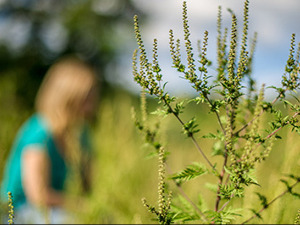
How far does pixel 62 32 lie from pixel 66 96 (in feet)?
47.0

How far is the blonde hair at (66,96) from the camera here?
11.1 feet

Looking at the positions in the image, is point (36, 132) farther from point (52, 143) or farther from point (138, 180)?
point (138, 180)

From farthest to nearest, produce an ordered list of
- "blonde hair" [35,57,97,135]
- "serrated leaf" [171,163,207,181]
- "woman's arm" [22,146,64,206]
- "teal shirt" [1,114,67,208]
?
"blonde hair" [35,57,97,135] → "teal shirt" [1,114,67,208] → "woman's arm" [22,146,64,206] → "serrated leaf" [171,163,207,181]

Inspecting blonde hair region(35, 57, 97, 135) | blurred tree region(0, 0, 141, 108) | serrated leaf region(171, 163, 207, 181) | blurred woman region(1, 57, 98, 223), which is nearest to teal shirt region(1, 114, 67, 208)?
blurred woman region(1, 57, 98, 223)

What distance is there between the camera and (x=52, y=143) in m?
3.33

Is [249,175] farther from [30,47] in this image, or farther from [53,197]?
[30,47]

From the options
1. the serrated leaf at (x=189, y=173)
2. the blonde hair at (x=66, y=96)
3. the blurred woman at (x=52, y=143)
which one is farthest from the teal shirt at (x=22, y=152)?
the serrated leaf at (x=189, y=173)

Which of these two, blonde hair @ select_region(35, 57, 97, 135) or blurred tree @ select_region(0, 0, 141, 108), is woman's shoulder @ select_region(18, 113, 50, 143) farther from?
blurred tree @ select_region(0, 0, 141, 108)

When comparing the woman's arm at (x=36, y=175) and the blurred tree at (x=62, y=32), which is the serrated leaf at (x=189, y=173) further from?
the blurred tree at (x=62, y=32)

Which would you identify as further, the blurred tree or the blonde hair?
the blurred tree

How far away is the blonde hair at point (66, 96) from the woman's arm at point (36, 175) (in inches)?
13.4

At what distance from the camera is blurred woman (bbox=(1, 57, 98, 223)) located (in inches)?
120

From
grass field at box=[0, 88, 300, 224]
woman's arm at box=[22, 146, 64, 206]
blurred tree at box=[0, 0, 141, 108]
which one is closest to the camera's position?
grass field at box=[0, 88, 300, 224]

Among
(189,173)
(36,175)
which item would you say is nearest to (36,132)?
(36,175)
